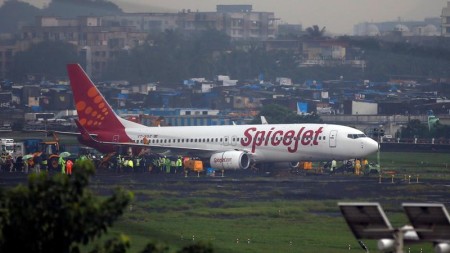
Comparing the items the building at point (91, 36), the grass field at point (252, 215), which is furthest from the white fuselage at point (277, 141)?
the building at point (91, 36)

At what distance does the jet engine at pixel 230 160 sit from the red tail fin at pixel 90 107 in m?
8.24

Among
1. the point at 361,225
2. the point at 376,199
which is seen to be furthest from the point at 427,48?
the point at 361,225

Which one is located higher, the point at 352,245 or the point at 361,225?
the point at 361,225

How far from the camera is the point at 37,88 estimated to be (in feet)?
430

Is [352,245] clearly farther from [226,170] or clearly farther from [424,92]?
[424,92]

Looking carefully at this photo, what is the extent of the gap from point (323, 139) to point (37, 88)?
2755 inches

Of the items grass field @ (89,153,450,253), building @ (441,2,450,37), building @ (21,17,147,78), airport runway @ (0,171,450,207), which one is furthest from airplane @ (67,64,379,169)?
building @ (441,2,450,37)

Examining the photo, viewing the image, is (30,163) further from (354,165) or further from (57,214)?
(57,214)

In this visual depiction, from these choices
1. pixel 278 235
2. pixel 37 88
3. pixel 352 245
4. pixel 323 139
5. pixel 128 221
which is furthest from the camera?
pixel 37 88

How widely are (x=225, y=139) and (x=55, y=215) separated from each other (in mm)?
49667

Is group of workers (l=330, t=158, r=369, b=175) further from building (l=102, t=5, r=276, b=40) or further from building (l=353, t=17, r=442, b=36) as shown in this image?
building (l=102, t=5, r=276, b=40)

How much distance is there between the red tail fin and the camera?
73688 mm

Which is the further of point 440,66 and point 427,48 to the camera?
point 440,66

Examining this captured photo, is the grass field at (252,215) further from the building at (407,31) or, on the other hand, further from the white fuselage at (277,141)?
the building at (407,31)
